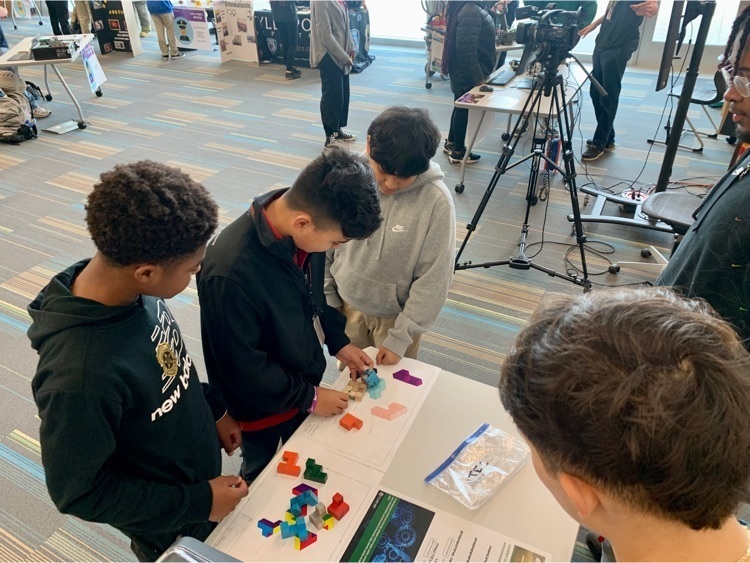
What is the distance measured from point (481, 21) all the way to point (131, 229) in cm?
357

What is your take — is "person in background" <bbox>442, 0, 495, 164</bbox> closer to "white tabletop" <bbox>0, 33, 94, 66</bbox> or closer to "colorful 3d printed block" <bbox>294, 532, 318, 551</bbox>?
"white tabletop" <bbox>0, 33, 94, 66</bbox>

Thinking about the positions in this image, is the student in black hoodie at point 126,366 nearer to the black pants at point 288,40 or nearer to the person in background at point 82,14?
the black pants at point 288,40

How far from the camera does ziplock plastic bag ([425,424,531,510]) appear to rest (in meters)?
0.98

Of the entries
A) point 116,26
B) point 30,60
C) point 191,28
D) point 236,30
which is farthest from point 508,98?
point 116,26

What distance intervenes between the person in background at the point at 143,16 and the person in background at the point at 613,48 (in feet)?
23.2

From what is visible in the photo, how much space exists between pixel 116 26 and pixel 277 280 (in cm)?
779

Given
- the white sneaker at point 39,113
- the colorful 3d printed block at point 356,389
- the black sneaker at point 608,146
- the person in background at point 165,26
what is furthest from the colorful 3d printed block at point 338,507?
the person in background at point 165,26

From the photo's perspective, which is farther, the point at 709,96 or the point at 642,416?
the point at 709,96

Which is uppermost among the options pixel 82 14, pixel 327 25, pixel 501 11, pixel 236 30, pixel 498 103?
pixel 501 11

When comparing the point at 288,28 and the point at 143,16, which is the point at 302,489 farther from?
the point at 143,16

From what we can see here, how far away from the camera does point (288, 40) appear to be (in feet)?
21.0

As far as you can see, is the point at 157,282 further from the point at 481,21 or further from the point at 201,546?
the point at 481,21

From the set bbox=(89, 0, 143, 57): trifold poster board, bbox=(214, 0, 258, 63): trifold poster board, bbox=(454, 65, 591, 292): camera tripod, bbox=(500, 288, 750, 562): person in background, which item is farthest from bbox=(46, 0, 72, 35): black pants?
bbox=(500, 288, 750, 562): person in background

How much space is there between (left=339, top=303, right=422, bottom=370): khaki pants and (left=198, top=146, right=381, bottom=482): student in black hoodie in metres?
0.50
